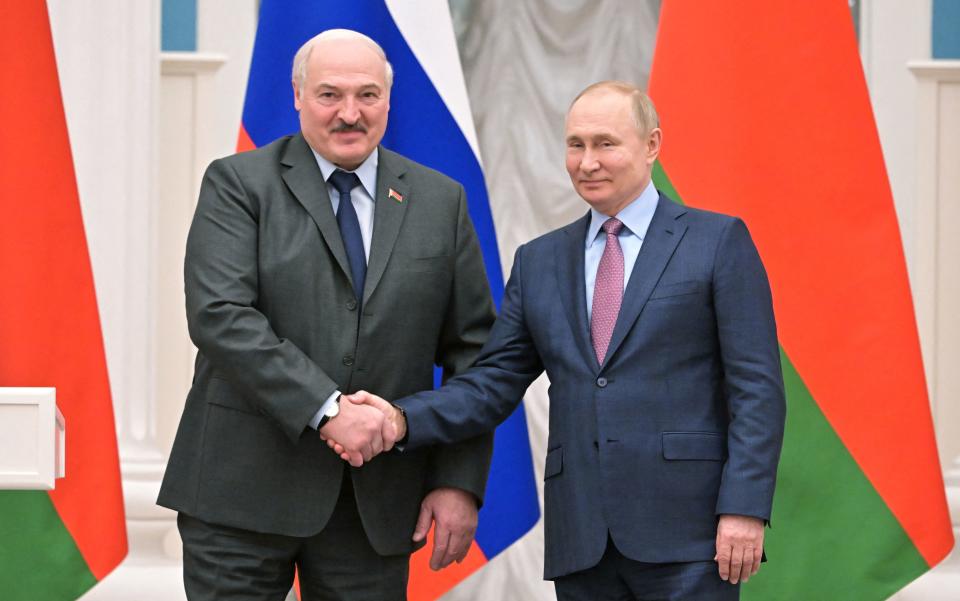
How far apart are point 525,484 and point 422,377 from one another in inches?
35.2

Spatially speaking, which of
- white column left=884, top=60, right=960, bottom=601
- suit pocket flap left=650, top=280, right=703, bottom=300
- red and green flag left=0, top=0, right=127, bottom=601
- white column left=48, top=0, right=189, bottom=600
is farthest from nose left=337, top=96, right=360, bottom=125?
white column left=884, top=60, right=960, bottom=601

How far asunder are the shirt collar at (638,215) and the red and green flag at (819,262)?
2.54 ft

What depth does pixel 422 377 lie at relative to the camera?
7.24 feet

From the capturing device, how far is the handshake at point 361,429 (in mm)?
2004

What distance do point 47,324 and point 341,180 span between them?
1100 mm

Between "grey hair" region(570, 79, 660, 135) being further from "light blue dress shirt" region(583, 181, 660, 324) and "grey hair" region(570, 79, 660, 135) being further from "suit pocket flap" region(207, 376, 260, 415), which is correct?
"suit pocket flap" region(207, 376, 260, 415)

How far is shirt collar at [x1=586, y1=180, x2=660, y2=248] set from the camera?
209 cm

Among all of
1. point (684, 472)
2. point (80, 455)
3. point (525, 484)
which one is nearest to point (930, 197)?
point (525, 484)

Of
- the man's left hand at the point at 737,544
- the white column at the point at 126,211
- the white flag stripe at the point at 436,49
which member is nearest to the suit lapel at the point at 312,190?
the man's left hand at the point at 737,544

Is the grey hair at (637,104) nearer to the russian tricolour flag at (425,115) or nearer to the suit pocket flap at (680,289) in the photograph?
the suit pocket flap at (680,289)

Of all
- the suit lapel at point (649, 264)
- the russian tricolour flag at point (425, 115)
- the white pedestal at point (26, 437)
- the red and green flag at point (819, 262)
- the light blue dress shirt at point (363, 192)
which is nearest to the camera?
the white pedestal at point (26, 437)

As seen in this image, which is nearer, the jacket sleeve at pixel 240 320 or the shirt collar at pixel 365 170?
the jacket sleeve at pixel 240 320

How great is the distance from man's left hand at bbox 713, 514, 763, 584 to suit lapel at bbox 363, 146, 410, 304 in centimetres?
75

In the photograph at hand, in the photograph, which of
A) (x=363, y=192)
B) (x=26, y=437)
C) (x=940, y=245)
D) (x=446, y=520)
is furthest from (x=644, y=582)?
(x=940, y=245)
